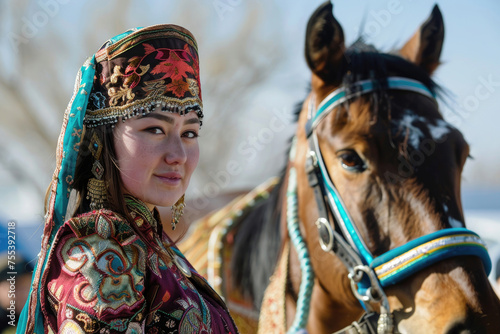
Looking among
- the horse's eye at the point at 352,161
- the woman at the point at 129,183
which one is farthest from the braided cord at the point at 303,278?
the woman at the point at 129,183

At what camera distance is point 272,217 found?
2363 millimetres

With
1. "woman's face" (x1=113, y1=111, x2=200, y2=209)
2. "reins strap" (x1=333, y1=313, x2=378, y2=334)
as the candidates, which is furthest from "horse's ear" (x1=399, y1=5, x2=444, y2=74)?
"woman's face" (x1=113, y1=111, x2=200, y2=209)

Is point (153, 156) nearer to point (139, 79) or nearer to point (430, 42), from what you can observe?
point (139, 79)

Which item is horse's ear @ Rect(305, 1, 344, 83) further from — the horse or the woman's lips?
the woman's lips

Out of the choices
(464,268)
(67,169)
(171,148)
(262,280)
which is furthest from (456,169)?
(67,169)

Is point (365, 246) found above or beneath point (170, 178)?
beneath

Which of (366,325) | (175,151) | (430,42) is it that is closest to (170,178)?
(175,151)

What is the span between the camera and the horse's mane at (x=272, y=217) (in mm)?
2016

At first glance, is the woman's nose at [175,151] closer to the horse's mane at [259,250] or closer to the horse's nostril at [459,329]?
the horse's nostril at [459,329]

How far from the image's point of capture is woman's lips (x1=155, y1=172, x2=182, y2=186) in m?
1.20

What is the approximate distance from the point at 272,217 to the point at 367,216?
652 millimetres

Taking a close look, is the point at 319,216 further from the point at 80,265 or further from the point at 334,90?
the point at 80,265

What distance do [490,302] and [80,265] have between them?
1.28m

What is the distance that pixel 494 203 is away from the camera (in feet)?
18.4
